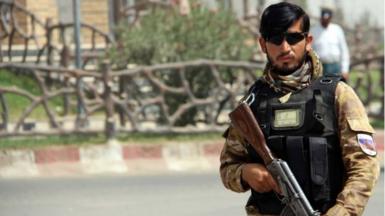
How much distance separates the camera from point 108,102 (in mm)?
10430

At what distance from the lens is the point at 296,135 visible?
3168mm

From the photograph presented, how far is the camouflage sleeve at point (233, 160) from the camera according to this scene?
10.8 feet

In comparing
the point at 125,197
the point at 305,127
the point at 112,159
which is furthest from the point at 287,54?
the point at 112,159

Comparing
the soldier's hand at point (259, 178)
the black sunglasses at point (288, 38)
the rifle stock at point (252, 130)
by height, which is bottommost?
the soldier's hand at point (259, 178)

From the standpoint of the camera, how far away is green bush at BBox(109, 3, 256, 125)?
1119 centimetres

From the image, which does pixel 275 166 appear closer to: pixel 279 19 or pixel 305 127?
pixel 305 127

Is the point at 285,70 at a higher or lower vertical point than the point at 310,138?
higher

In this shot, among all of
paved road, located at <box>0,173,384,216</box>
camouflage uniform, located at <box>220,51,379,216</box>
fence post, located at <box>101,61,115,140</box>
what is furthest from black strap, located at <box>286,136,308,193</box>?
fence post, located at <box>101,61,115,140</box>

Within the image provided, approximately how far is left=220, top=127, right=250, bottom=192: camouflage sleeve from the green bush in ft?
25.3

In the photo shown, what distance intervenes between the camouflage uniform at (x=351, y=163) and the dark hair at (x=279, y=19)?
0.47 ft

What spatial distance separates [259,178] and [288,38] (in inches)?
17.0

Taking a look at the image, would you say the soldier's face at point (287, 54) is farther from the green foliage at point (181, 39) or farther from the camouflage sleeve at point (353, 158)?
the green foliage at point (181, 39)

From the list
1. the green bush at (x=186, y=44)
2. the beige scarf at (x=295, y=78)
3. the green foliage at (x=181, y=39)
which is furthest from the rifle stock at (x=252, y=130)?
the green foliage at (x=181, y=39)

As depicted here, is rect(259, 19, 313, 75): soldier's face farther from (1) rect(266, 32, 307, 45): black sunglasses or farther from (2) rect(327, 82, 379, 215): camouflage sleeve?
(2) rect(327, 82, 379, 215): camouflage sleeve
